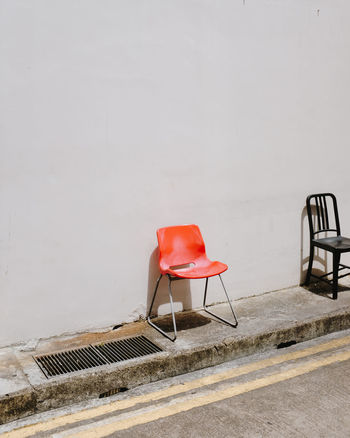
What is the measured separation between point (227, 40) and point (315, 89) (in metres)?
1.32

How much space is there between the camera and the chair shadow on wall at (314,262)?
605cm

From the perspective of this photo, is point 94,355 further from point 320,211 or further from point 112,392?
point 320,211

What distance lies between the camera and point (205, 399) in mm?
3869

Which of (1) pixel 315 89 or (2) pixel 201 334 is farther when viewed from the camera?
(1) pixel 315 89

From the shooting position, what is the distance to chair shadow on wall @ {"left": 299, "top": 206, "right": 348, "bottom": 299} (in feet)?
19.9

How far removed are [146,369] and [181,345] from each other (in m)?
0.45

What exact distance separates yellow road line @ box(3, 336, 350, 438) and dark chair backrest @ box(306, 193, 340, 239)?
57.5 inches

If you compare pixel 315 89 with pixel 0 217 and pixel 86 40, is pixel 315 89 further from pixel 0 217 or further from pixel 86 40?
pixel 0 217

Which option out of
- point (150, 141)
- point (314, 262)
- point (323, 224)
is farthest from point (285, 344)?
point (150, 141)

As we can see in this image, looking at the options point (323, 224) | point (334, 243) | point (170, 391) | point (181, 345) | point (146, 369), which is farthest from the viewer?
point (323, 224)

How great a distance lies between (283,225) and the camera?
592 centimetres

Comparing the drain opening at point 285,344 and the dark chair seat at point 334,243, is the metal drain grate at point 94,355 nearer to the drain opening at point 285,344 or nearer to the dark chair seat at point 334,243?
the drain opening at point 285,344

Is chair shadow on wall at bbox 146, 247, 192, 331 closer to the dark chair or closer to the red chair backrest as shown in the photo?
the red chair backrest

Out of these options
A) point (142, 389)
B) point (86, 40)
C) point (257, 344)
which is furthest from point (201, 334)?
point (86, 40)
